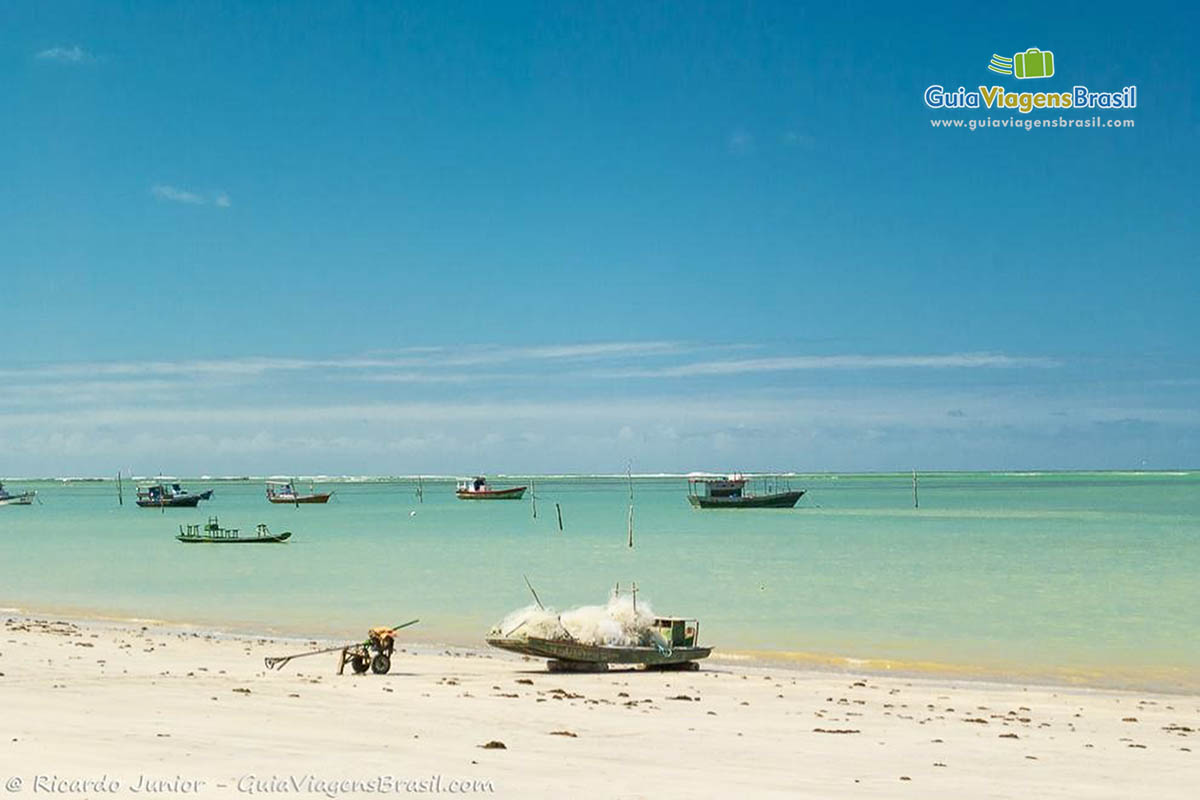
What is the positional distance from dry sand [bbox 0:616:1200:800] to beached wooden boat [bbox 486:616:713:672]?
0.44m

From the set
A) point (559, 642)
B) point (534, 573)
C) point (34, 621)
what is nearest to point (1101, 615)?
point (559, 642)

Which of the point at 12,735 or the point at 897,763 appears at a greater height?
the point at 12,735

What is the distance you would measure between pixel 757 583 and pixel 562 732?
2922 cm

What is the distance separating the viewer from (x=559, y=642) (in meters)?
21.2

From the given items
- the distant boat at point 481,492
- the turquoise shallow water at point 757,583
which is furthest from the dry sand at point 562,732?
the distant boat at point 481,492

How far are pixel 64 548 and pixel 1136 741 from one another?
63.8m

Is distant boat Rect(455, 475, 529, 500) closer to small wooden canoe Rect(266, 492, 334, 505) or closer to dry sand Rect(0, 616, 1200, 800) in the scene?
small wooden canoe Rect(266, 492, 334, 505)

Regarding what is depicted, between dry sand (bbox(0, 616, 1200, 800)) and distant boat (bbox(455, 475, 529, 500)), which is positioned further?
distant boat (bbox(455, 475, 529, 500))

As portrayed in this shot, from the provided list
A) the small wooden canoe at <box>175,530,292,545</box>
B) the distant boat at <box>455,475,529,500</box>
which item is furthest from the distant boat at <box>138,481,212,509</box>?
the small wooden canoe at <box>175,530,292,545</box>

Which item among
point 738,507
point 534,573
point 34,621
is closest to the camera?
point 34,621

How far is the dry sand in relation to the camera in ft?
33.8

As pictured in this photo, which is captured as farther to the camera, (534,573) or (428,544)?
(428,544)

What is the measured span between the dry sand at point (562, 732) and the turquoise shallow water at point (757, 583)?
614cm

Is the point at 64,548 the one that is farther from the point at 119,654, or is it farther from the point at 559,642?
the point at 559,642
